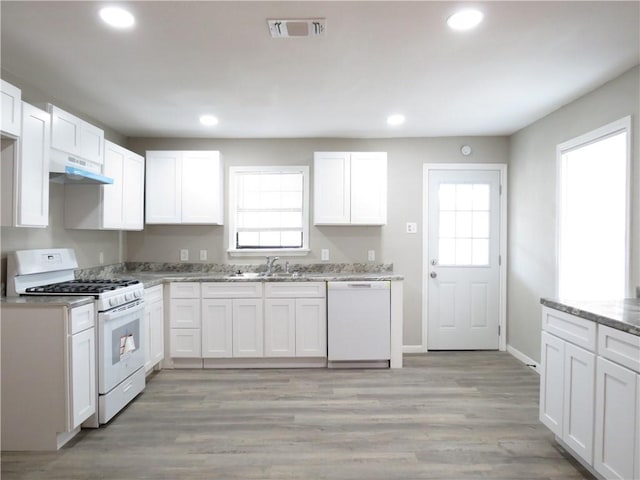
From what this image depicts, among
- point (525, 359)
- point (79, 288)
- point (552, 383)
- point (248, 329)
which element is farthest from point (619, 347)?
point (79, 288)

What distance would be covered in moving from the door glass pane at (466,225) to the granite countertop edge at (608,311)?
1930 millimetres

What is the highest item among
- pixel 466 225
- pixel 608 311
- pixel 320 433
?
pixel 466 225

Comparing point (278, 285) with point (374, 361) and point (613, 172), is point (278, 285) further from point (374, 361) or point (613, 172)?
point (613, 172)

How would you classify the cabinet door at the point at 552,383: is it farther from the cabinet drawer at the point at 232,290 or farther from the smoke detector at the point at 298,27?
the cabinet drawer at the point at 232,290

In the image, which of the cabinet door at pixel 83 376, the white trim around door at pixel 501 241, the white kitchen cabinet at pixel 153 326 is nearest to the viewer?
the cabinet door at pixel 83 376

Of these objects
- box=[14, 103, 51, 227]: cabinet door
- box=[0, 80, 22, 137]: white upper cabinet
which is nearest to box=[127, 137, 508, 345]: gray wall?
box=[14, 103, 51, 227]: cabinet door

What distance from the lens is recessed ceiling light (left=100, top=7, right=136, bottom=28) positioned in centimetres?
190

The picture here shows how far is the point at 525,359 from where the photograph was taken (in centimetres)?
391

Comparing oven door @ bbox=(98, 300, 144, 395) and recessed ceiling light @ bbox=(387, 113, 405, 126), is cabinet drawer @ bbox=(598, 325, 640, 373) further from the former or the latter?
oven door @ bbox=(98, 300, 144, 395)

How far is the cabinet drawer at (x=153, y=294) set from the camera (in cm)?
342

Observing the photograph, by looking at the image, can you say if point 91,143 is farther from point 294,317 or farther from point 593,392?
point 593,392

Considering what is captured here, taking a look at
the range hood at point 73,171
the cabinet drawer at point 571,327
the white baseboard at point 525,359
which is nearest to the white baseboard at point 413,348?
the white baseboard at point 525,359

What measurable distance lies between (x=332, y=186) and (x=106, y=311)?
2.44m

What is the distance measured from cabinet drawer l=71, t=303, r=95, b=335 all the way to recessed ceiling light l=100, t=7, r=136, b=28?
1702 mm
